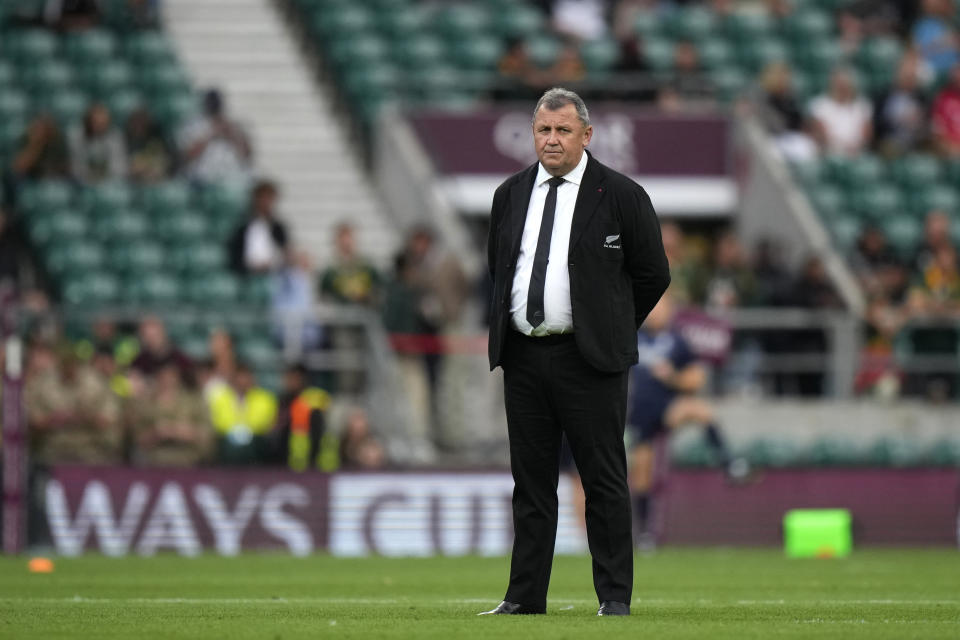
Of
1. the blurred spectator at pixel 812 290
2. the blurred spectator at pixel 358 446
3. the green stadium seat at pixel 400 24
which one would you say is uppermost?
the green stadium seat at pixel 400 24

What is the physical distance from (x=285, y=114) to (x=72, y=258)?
5.20 metres

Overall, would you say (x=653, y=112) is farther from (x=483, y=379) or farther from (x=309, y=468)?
(x=309, y=468)

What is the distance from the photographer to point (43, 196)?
19.3 m

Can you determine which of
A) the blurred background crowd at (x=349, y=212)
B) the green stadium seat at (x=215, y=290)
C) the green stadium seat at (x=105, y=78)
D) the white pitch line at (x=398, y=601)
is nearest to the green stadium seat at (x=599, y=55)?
the blurred background crowd at (x=349, y=212)

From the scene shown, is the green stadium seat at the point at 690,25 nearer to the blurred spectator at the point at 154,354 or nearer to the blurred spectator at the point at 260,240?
the blurred spectator at the point at 260,240

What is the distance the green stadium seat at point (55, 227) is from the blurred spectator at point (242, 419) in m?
2.98

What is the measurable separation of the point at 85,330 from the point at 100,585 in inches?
254

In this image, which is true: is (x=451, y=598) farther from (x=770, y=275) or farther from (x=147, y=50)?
(x=147, y=50)

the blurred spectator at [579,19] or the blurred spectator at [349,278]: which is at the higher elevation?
the blurred spectator at [579,19]

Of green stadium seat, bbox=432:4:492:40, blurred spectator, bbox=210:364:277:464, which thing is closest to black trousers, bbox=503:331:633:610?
blurred spectator, bbox=210:364:277:464

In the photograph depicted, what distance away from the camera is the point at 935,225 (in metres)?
20.9

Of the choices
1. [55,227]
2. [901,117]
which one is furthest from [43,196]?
[901,117]

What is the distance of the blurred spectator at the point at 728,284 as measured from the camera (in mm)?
19953

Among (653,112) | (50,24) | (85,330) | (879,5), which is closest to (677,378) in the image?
(85,330)
